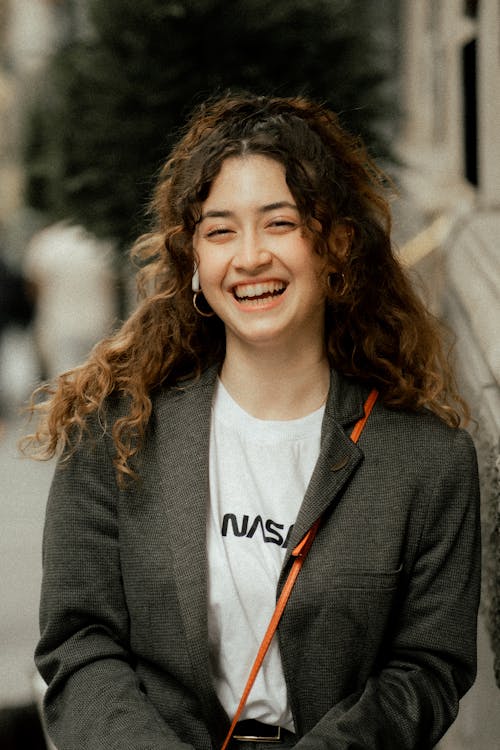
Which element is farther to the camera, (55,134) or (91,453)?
(55,134)

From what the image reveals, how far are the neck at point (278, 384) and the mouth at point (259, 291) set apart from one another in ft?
0.38

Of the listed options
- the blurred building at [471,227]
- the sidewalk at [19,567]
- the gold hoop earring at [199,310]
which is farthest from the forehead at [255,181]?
the sidewalk at [19,567]

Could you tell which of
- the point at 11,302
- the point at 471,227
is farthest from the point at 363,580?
the point at 11,302

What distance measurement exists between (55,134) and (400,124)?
408 cm

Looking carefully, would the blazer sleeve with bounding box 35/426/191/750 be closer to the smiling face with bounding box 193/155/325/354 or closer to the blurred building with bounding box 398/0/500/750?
the smiling face with bounding box 193/155/325/354

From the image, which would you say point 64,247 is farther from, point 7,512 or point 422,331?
point 422,331

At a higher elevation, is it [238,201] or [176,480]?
→ [238,201]

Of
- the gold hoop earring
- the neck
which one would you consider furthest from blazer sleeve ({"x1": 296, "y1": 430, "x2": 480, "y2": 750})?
the gold hoop earring

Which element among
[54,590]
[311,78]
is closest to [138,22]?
[311,78]

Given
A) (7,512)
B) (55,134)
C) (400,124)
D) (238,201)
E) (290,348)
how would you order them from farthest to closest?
(400,124) < (7,512) < (55,134) < (290,348) < (238,201)

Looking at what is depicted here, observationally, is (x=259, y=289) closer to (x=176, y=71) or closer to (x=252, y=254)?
(x=252, y=254)

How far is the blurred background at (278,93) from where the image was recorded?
2.44 metres

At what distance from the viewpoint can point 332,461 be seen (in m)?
1.69

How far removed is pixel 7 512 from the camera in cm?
520
